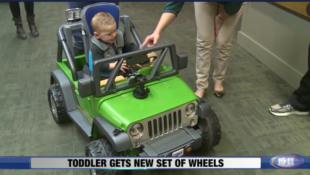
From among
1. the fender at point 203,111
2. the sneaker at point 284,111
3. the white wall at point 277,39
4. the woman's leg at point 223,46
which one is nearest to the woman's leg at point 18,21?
the woman's leg at point 223,46

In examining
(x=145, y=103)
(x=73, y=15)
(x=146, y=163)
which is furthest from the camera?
(x=73, y=15)

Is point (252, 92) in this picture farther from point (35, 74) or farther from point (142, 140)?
point (35, 74)

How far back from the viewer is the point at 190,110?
1500mm

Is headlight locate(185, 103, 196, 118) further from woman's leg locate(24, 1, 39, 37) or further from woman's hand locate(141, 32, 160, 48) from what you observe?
woman's leg locate(24, 1, 39, 37)

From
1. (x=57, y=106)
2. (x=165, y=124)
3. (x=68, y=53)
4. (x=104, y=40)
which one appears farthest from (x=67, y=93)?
(x=165, y=124)

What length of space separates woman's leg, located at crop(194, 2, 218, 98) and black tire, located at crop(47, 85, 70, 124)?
87 centimetres

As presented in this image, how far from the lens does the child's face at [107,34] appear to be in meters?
1.55

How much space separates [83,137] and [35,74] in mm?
902

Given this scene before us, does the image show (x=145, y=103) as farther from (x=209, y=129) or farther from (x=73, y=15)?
(x=73, y=15)

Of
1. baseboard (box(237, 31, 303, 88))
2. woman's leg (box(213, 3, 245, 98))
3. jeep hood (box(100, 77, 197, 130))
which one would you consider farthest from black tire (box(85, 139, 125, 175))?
baseboard (box(237, 31, 303, 88))

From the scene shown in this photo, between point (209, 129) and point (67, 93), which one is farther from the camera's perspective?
point (67, 93)

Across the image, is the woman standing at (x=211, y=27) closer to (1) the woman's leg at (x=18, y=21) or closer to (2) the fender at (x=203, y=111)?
(2) the fender at (x=203, y=111)

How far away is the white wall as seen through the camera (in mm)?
A: 2146

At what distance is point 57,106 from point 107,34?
1.79ft
